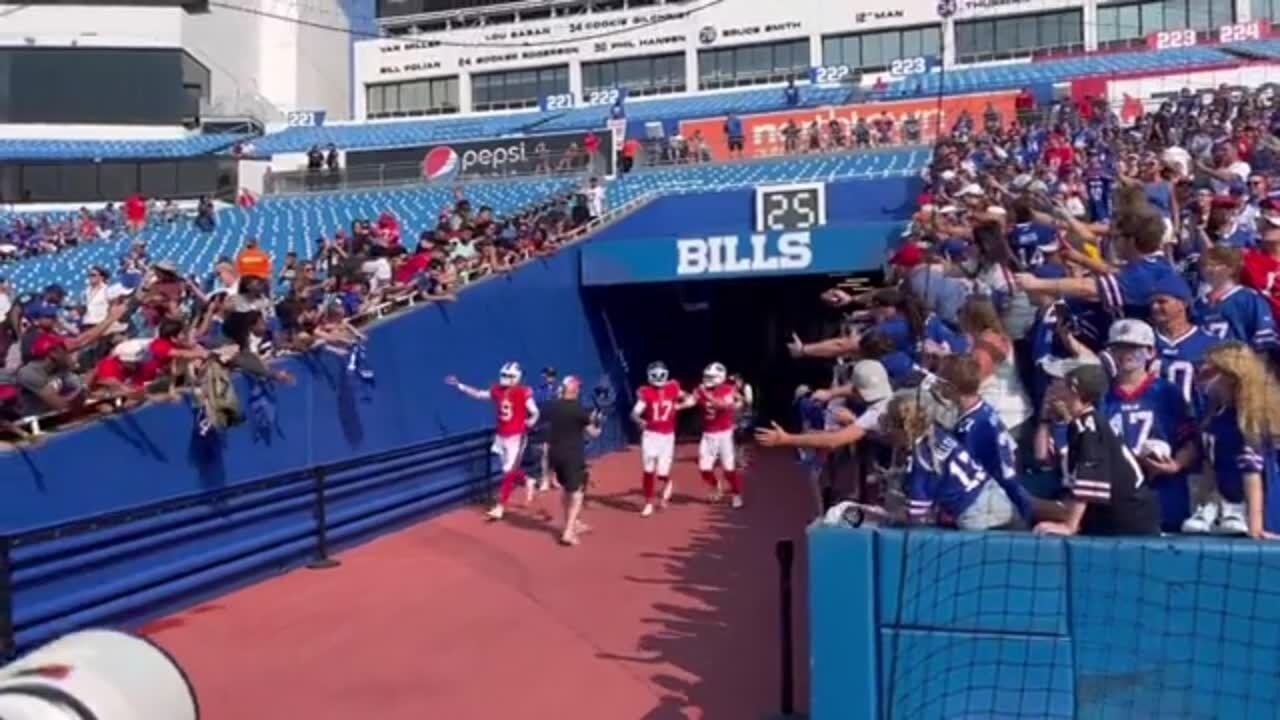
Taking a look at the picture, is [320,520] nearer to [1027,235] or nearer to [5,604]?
[5,604]

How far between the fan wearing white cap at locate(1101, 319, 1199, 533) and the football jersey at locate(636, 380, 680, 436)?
914 centimetres

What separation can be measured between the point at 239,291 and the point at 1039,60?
34723 mm

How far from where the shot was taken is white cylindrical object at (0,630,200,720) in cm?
308

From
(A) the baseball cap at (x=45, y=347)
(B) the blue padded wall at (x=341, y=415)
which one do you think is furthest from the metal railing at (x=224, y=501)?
(A) the baseball cap at (x=45, y=347)

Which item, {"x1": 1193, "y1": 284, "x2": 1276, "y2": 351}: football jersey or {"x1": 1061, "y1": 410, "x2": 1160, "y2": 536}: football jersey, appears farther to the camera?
{"x1": 1193, "y1": 284, "x2": 1276, "y2": 351}: football jersey

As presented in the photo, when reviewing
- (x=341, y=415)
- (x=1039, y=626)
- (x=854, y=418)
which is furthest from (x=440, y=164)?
(x=1039, y=626)

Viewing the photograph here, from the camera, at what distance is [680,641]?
8742 millimetres

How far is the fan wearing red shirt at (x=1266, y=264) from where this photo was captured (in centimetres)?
679

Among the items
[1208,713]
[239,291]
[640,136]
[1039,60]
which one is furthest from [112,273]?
[1039,60]

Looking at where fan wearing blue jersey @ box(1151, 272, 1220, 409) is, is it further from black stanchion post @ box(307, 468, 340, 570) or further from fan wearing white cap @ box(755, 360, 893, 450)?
black stanchion post @ box(307, 468, 340, 570)

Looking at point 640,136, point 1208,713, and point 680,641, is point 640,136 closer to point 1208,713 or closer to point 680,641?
point 680,641

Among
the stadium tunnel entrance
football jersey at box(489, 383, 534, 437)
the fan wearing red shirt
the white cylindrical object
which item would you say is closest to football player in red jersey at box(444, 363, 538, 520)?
football jersey at box(489, 383, 534, 437)

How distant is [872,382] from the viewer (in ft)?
24.3

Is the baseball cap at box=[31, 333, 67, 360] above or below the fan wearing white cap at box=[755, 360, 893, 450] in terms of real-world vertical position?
above
